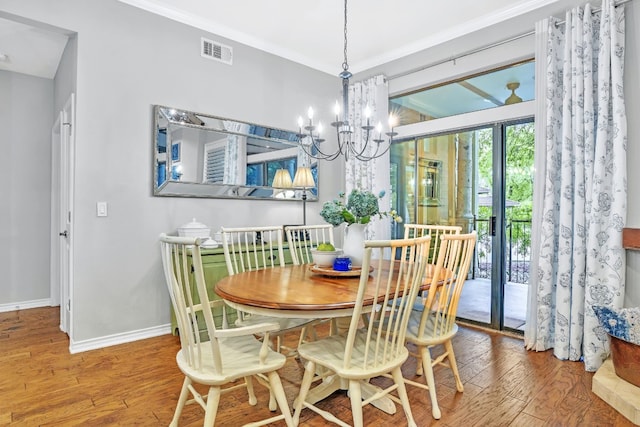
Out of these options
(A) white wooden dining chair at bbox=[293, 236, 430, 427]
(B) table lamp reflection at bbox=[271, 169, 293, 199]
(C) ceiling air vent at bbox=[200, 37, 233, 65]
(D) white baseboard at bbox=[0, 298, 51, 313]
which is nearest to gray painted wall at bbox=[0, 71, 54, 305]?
(D) white baseboard at bbox=[0, 298, 51, 313]

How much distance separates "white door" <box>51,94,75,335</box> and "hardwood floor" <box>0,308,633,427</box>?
46 cm

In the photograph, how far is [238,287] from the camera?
195 centimetres

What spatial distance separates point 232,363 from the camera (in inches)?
65.7

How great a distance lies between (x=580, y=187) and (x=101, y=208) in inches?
144

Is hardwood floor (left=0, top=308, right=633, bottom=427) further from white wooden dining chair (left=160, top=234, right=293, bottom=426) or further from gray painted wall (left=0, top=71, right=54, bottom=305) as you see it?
gray painted wall (left=0, top=71, right=54, bottom=305)

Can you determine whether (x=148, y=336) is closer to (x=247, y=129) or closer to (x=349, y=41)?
(x=247, y=129)

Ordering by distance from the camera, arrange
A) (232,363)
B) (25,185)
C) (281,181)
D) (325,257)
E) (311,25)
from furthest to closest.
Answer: (25,185) < (281,181) < (311,25) < (325,257) < (232,363)

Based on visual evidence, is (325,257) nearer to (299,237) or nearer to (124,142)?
(299,237)

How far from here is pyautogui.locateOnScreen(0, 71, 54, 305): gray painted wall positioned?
4.04 meters

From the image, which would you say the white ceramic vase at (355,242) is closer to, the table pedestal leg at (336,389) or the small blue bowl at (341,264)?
the small blue bowl at (341,264)

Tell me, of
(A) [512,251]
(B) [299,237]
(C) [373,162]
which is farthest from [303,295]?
(C) [373,162]

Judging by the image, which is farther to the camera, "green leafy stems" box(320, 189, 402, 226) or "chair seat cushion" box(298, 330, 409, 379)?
"green leafy stems" box(320, 189, 402, 226)

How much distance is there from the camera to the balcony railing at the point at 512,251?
3.36 meters

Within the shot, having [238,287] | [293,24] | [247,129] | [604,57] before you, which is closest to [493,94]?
[604,57]
